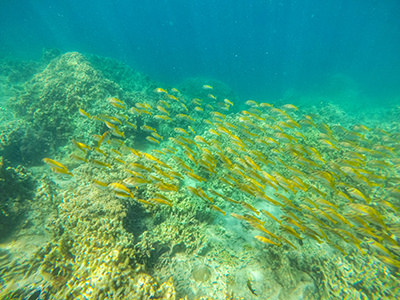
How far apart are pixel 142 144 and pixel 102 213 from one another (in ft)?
16.3

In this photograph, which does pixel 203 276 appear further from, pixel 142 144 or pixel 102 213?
pixel 142 144

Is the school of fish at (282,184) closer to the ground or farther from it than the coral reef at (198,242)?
farther from it

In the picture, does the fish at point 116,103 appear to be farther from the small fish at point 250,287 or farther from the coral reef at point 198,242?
the small fish at point 250,287

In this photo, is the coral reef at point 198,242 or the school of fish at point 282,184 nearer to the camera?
the coral reef at point 198,242

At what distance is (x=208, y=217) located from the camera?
184 inches

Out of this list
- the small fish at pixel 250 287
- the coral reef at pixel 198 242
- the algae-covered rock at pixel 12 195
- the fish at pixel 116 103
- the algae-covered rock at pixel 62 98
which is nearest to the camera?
the coral reef at pixel 198 242

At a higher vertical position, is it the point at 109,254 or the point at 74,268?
the point at 109,254

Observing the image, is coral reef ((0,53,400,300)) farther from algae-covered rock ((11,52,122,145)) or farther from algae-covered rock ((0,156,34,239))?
algae-covered rock ((11,52,122,145))

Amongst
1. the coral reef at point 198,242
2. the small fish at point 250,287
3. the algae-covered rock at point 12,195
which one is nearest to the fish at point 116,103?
the coral reef at point 198,242

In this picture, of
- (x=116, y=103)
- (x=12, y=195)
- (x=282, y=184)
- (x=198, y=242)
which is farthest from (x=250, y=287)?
(x=12, y=195)

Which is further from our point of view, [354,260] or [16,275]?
[354,260]

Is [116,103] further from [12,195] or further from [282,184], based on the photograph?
[282,184]

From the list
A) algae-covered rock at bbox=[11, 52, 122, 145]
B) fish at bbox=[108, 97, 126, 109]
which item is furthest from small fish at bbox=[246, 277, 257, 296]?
algae-covered rock at bbox=[11, 52, 122, 145]

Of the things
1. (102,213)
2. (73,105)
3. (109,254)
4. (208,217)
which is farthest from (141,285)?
(73,105)
